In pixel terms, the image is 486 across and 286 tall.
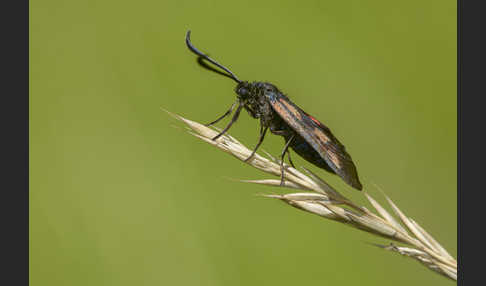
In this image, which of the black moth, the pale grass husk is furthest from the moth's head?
the pale grass husk

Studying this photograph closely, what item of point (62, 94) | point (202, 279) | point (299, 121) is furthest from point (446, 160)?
point (62, 94)

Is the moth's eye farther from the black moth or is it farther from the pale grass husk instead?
the pale grass husk

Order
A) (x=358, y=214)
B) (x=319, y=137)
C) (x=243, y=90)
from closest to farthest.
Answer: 1. (x=358, y=214)
2. (x=319, y=137)
3. (x=243, y=90)

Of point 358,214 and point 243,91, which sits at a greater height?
point 243,91

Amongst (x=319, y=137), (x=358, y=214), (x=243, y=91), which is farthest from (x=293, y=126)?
(x=358, y=214)

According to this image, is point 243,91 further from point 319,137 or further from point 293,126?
point 319,137

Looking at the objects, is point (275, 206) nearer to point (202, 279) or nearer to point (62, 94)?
point (202, 279)
